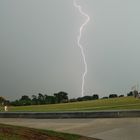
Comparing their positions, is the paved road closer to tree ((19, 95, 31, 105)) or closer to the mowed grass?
the mowed grass

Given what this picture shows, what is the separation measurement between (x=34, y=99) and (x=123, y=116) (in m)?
27.1

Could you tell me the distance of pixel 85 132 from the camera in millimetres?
15758

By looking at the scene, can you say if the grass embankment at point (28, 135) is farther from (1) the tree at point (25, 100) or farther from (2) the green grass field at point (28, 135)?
Answer: (1) the tree at point (25, 100)

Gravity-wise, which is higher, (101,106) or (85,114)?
(101,106)

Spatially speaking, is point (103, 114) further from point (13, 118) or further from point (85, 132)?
point (13, 118)

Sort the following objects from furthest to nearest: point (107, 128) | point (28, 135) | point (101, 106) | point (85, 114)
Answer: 1. point (101, 106)
2. point (85, 114)
3. point (107, 128)
4. point (28, 135)

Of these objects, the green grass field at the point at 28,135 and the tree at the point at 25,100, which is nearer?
the green grass field at the point at 28,135

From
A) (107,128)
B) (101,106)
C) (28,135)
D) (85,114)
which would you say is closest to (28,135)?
(28,135)

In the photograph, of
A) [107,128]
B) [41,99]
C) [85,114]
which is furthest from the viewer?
[41,99]

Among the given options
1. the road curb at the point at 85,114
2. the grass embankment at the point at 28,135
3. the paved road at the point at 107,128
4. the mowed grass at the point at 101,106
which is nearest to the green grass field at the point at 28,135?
the grass embankment at the point at 28,135

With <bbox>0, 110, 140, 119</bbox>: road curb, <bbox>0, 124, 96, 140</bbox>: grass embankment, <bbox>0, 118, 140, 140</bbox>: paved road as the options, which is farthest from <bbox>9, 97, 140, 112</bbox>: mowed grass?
<bbox>0, 124, 96, 140</bbox>: grass embankment

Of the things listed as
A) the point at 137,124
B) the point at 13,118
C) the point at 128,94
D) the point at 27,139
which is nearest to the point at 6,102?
the point at 128,94

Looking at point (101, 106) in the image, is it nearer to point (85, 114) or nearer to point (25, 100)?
point (85, 114)

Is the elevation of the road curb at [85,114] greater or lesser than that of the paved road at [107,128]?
greater
